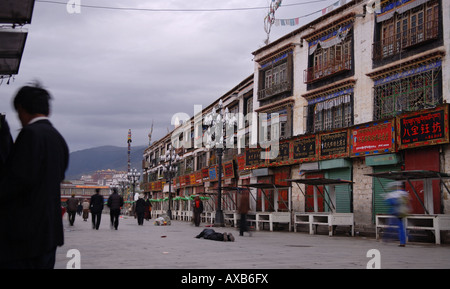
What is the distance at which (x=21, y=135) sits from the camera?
3.27 m

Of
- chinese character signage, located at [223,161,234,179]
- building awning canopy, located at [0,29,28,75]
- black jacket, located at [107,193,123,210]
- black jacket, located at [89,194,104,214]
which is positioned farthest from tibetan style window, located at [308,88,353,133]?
building awning canopy, located at [0,29,28,75]

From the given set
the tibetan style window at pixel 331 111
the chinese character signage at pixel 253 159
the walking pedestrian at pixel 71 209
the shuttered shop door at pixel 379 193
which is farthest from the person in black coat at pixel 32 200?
the chinese character signage at pixel 253 159

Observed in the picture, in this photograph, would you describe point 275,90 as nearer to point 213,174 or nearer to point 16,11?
point 213,174

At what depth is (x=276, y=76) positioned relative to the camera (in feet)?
97.2

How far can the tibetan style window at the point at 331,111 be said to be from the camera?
23.1 m

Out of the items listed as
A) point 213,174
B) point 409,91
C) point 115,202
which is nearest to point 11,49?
point 115,202

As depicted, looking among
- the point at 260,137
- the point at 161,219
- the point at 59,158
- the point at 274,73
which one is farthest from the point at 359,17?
the point at 59,158

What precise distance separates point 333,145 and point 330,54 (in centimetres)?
482

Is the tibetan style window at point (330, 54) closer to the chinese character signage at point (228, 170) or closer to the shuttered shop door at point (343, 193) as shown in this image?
the shuttered shop door at point (343, 193)

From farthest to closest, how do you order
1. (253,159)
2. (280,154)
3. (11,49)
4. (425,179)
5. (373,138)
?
(253,159), (280,154), (373,138), (425,179), (11,49)

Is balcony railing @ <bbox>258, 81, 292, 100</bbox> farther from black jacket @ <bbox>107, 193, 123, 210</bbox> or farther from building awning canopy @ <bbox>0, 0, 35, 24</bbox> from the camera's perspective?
building awning canopy @ <bbox>0, 0, 35, 24</bbox>

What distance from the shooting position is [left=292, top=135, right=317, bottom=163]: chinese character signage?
2441 cm

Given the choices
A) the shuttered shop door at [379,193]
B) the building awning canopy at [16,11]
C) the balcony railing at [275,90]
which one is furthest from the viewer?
the balcony railing at [275,90]
